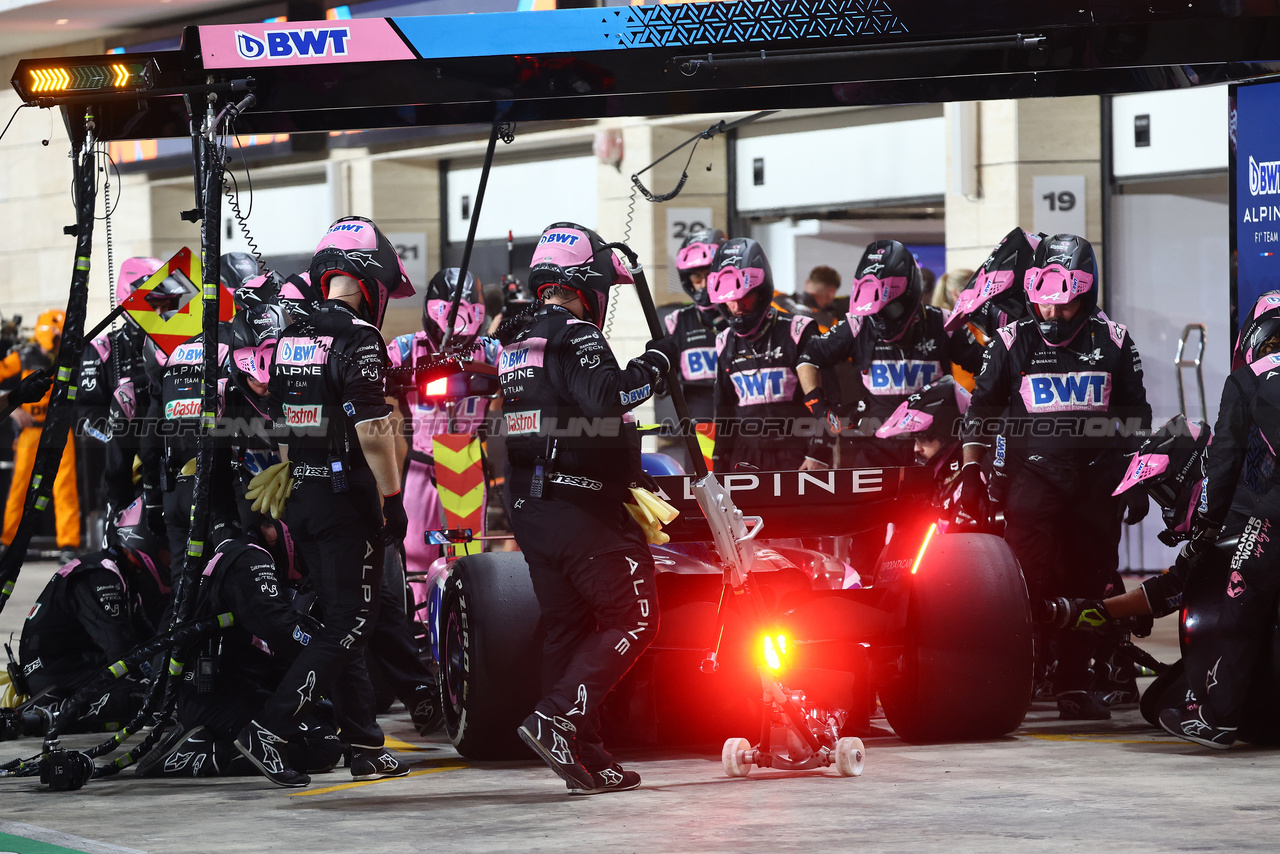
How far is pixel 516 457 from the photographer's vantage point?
657 cm

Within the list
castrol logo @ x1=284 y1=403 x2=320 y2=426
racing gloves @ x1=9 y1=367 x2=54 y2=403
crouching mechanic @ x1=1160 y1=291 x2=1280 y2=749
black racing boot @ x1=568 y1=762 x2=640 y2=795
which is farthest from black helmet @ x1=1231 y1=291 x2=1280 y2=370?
racing gloves @ x1=9 y1=367 x2=54 y2=403

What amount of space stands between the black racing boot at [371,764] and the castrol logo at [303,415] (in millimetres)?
1207

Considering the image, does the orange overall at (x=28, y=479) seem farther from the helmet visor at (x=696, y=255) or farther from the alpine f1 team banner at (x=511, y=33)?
the alpine f1 team banner at (x=511, y=33)

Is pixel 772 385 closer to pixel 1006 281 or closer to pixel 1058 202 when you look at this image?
pixel 1006 281

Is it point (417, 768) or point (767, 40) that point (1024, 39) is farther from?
point (417, 768)

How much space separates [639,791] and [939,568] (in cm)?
160

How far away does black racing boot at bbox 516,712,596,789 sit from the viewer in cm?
615

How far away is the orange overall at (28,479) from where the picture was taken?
15383 millimetres

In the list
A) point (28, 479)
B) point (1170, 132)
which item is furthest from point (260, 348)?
point (28, 479)

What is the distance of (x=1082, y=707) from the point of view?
8.03m

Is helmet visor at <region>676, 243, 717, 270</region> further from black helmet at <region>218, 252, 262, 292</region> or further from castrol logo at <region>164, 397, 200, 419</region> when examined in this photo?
castrol logo at <region>164, 397, 200, 419</region>

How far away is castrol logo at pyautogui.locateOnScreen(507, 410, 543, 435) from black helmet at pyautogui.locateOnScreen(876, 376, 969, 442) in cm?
328

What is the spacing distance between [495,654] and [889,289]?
12.2 feet

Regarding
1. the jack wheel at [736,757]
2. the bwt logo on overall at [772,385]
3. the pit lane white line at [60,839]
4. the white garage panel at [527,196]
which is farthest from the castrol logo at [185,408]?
the white garage panel at [527,196]
